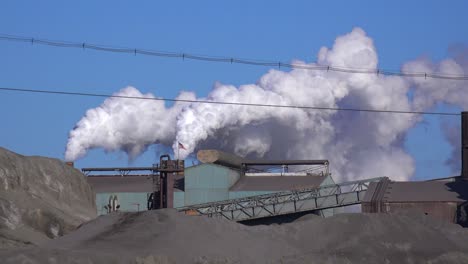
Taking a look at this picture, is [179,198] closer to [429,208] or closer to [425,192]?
[425,192]

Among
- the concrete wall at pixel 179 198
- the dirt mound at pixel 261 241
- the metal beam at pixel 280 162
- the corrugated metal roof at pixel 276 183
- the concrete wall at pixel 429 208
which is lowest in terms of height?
the dirt mound at pixel 261 241

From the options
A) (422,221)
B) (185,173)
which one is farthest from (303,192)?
(422,221)

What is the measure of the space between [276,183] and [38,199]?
1208 inches

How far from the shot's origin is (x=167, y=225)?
28.8 meters

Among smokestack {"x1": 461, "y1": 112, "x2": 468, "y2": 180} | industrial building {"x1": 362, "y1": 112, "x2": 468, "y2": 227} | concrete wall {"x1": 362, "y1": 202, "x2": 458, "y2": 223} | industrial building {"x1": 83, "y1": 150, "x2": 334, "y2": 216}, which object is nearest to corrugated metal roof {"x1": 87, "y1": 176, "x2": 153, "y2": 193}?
industrial building {"x1": 83, "y1": 150, "x2": 334, "y2": 216}

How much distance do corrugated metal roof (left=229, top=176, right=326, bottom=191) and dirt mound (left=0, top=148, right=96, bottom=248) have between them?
20098 millimetres

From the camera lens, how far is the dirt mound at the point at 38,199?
123 ft

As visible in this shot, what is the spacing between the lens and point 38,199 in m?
41.5

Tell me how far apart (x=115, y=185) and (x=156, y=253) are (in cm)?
4776

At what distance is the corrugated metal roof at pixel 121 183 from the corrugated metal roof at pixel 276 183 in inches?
285

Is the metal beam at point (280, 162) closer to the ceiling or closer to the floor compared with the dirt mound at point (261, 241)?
closer to the ceiling

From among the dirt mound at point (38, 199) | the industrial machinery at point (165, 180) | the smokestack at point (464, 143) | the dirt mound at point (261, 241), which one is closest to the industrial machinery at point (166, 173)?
the industrial machinery at point (165, 180)

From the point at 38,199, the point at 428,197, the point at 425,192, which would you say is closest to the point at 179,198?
the point at 425,192

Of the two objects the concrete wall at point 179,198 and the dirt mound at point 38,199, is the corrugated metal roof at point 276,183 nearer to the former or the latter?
the concrete wall at point 179,198
